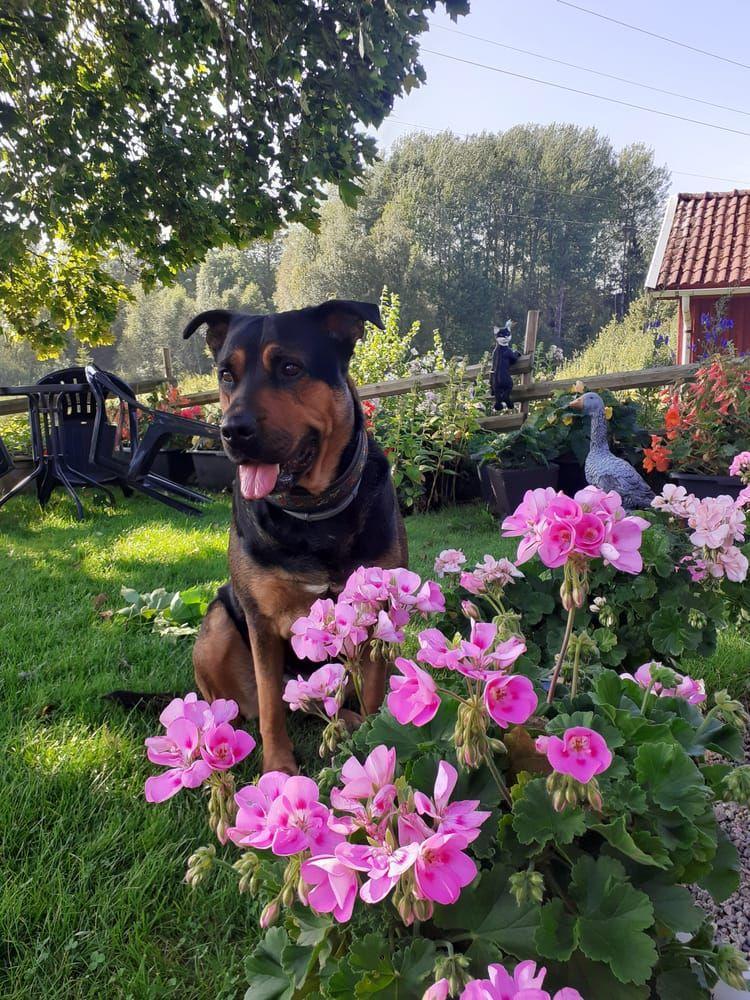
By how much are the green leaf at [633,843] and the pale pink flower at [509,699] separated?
6.9 inches

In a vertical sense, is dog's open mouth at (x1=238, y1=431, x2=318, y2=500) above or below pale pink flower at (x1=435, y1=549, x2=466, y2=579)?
above

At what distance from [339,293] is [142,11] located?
35068 millimetres

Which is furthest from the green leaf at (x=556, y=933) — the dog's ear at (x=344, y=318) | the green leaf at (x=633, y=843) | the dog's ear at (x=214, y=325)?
the dog's ear at (x=214, y=325)

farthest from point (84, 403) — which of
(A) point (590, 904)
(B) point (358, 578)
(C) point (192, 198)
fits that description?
(A) point (590, 904)

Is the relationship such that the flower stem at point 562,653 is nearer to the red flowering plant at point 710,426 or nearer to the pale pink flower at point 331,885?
the pale pink flower at point 331,885

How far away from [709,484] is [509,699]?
426cm

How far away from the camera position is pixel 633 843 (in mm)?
823

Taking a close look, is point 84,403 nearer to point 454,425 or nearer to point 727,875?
point 454,425

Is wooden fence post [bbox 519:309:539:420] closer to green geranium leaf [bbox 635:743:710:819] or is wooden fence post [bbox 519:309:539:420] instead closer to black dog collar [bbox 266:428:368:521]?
black dog collar [bbox 266:428:368:521]

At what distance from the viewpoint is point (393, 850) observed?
2.29 ft

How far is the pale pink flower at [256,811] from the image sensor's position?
0.77 metres

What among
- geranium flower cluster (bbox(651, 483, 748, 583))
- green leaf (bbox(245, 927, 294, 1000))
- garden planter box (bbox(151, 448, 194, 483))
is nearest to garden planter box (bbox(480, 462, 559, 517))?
geranium flower cluster (bbox(651, 483, 748, 583))

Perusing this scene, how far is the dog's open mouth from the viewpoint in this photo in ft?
6.68

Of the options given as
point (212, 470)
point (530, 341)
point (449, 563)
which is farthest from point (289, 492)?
point (530, 341)
